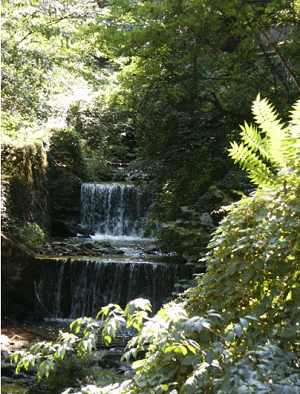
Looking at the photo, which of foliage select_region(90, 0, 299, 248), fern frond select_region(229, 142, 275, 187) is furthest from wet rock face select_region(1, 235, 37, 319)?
fern frond select_region(229, 142, 275, 187)

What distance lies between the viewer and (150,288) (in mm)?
9617

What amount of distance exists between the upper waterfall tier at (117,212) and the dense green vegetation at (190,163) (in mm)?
584

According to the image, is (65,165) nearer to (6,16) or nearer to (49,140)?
(49,140)

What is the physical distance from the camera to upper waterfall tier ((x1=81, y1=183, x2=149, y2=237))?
1440cm

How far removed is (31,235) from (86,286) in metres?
1.47

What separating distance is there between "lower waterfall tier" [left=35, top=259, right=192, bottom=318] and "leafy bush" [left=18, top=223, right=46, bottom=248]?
680 mm

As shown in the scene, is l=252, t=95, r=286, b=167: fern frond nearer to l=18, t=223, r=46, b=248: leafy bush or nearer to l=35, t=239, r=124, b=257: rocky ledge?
l=18, t=223, r=46, b=248: leafy bush

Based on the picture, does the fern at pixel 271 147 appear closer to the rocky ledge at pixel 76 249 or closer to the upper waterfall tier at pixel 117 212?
the rocky ledge at pixel 76 249

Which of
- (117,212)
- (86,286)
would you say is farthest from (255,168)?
(117,212)

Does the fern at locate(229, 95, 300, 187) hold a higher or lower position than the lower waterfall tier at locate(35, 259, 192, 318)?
higher

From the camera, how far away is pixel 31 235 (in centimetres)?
1067

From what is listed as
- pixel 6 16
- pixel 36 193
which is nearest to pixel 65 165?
pixel 36 193

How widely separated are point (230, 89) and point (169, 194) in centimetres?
193

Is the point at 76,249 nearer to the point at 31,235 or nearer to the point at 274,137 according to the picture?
the point at 31,235
